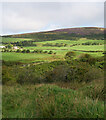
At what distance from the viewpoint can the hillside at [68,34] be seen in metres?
4.48

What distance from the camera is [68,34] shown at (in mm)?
4672

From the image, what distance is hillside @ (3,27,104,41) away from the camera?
4.48m

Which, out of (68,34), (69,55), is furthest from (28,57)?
(68,34)

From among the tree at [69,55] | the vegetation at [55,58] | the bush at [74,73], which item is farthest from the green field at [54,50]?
the bush at [74,73]

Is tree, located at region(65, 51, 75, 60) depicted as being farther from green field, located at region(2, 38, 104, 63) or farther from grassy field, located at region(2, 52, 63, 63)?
grassy field, located at region(2, 52, 63, 63)

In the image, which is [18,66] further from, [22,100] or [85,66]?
[85,66]

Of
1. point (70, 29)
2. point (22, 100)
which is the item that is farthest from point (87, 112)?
point (70, 29)

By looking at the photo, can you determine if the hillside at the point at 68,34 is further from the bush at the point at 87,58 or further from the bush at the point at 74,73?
the bush at the point at 74,73

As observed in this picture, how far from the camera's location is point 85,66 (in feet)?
14.8

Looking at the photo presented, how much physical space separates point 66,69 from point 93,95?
1749 millimetres

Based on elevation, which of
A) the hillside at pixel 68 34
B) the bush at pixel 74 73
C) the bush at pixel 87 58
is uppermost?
the hillside at pixel 68 34

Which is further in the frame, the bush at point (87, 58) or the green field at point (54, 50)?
the bush at point (87, 58)

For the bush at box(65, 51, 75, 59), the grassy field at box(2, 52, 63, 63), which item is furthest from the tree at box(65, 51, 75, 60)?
the grassy field at box(2, 52, 63, 63)

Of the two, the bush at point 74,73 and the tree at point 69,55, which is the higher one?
the tree at point 69,55
